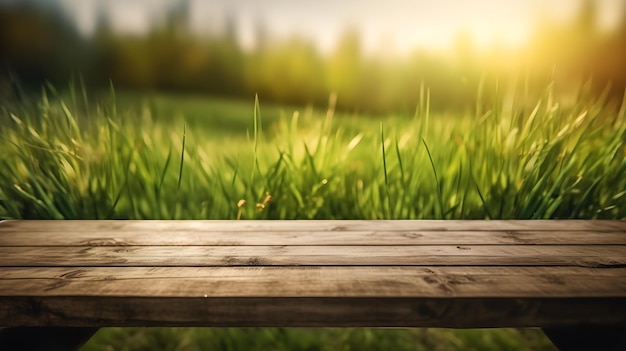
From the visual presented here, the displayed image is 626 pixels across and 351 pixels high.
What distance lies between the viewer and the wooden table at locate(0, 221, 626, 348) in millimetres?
968

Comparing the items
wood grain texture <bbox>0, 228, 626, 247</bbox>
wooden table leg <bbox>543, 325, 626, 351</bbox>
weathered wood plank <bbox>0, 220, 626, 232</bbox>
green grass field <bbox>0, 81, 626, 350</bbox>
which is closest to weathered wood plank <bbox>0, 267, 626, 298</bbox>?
wooden table leg <bbox>543, 325, 626, 351</bbox>

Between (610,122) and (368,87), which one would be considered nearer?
(610,122)

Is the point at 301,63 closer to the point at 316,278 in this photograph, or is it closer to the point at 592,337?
the point at 316,278

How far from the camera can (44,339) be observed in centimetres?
113

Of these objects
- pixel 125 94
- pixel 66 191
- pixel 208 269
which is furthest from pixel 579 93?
pixel 125 94

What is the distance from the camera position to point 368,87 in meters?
3.07

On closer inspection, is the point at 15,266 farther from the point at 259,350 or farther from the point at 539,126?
the point at 539,126

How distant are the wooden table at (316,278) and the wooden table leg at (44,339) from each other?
0.44 ft

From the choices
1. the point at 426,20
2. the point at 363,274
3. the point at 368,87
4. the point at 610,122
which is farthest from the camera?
the point at 368,87

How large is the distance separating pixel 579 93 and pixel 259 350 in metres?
1.71

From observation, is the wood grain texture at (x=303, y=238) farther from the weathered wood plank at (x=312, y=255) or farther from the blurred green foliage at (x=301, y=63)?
the blurred green foliage at (x=301, y=63)

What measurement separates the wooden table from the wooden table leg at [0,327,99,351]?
0.13 m

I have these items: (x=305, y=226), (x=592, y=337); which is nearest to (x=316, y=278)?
(x=305, y=226)

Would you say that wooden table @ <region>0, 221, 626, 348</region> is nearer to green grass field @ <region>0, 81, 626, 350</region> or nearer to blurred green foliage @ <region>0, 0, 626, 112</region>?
green grass field @ <region>0, 81, 626, 350</region>
